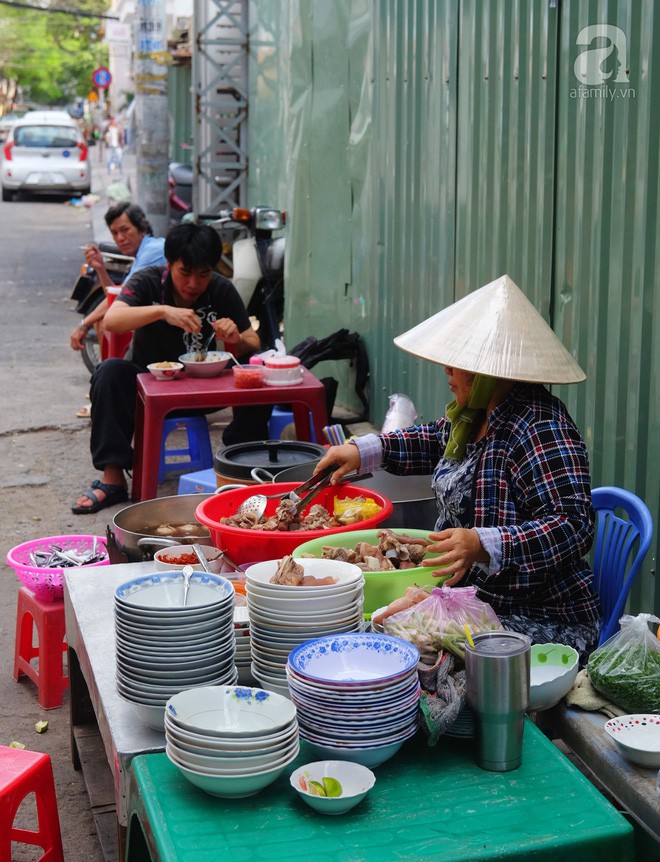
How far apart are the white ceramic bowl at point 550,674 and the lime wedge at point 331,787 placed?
0.50 meters

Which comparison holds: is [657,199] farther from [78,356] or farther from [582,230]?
[78,356]

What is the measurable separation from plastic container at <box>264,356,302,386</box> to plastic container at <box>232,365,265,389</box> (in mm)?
37

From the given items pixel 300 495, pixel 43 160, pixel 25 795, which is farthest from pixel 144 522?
pixel 43 160

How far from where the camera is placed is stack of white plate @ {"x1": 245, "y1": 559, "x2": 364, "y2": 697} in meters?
2.41

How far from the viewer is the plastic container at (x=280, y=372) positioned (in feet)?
18.5

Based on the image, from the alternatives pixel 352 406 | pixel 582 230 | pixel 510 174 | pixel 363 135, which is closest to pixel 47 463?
pixel 352 406

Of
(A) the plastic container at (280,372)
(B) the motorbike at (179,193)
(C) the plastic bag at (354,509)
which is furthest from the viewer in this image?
(B) the motorbike at (179,193)

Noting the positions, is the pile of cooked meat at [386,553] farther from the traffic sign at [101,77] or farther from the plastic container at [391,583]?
the traffic sign at [101,77]

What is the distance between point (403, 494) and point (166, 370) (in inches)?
83.1

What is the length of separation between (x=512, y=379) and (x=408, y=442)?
71 centimetres

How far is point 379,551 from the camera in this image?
114 inches

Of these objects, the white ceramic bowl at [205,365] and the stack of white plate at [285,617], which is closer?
the stack of white plate at [285,617]

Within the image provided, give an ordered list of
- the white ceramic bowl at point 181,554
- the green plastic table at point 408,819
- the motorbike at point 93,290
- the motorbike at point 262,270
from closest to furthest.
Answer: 1. the green plastic table at point 408,819
2. the white ceramic bowl at point 181,554
3. the motorbike at point 262,270
4. the motorbike at point 93,290

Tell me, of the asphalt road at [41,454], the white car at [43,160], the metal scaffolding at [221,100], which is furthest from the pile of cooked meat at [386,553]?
the white car at [43,160]
